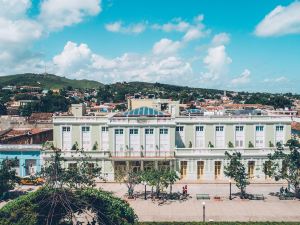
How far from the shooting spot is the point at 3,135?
58.3 m

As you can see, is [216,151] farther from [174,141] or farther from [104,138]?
[104,138]

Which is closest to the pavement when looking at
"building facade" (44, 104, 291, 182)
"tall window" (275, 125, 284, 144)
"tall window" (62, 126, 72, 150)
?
"building facade" (44, 104, 291, 182)

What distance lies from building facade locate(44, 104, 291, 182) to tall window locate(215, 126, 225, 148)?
0.13 meters

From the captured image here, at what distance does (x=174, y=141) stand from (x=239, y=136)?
8815mm

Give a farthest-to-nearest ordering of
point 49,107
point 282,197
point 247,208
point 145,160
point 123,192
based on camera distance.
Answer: point 49,107, point 145,160, point 123,192, point 282,197, point 247,208

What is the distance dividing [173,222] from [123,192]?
41.4 feet

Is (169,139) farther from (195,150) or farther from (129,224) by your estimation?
(129,224)

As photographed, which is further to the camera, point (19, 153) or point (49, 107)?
point (49, 107)

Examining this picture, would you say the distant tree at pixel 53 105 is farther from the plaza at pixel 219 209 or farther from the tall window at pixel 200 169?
the plaza at pixel 219 209

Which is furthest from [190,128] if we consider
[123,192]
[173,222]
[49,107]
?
[49,107]

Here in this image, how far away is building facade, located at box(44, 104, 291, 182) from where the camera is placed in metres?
48.9

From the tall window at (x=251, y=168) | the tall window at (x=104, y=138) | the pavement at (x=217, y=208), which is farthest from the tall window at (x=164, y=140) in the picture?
the tall window at (x=251, y=168)

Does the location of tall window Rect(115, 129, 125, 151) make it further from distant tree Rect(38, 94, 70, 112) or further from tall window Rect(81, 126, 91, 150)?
distant tree Rect(38, 94, 70, 112)

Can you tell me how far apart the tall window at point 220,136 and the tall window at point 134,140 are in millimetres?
10312
